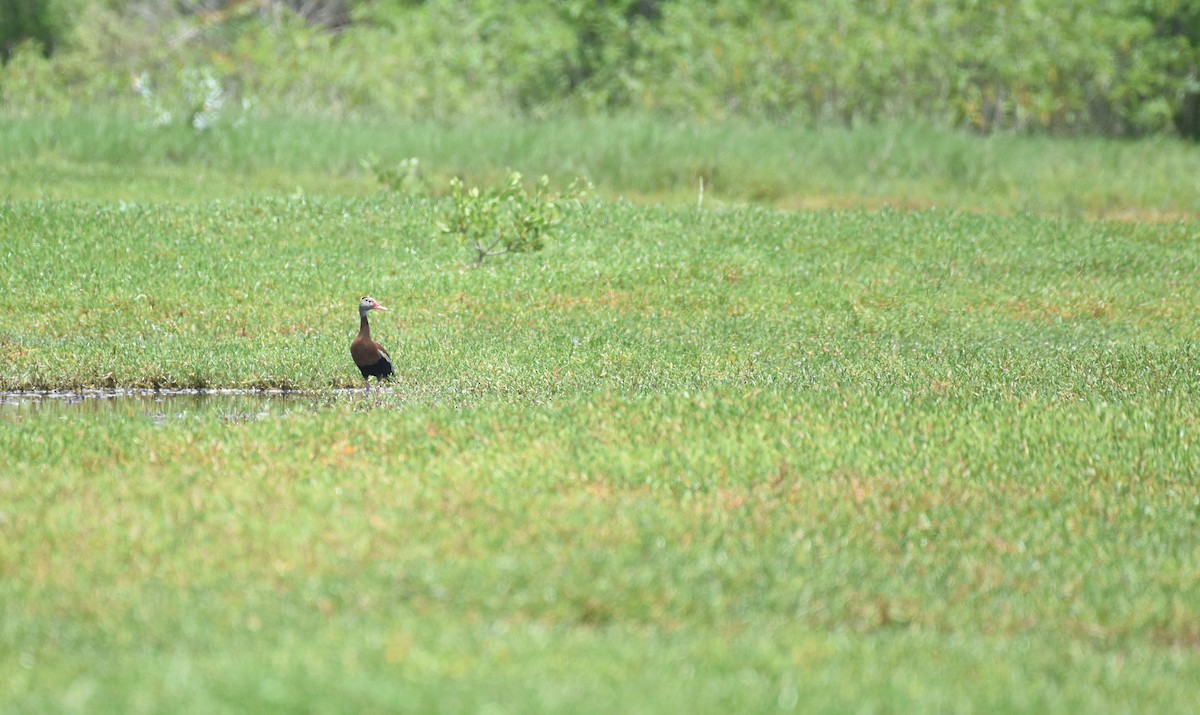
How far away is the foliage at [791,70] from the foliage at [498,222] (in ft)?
38.0

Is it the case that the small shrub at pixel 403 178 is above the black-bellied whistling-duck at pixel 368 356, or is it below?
below

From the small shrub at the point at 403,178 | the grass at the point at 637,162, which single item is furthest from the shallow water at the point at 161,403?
the grass at the point at 637,162

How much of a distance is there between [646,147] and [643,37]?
1122 cm

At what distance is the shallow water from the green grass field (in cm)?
19

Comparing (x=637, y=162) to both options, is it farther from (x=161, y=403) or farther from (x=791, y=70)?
(x=161, y=403)

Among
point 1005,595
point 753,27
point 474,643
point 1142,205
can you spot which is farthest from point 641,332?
point 753,27

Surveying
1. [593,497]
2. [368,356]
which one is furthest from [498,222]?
[593,497]

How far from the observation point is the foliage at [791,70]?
113 feet

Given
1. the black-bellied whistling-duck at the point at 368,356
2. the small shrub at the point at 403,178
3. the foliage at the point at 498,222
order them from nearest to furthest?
the black-bellied whistling-duck at the point at 368,356 < the foliage at the point at 498,222 < the small shrub at the point at 403,178

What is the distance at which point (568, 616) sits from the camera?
7.80 m

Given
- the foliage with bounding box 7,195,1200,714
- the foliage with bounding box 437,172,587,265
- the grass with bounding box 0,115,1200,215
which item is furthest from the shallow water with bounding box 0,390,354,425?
the grass with bounding box 0,115,1200,215

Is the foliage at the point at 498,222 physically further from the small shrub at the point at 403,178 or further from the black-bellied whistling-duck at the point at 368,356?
the black-bellied whistling-duck at the point at 368,356

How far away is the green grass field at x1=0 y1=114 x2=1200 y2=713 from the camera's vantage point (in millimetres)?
6984

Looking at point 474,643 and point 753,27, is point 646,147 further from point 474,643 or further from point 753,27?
point 474,643
